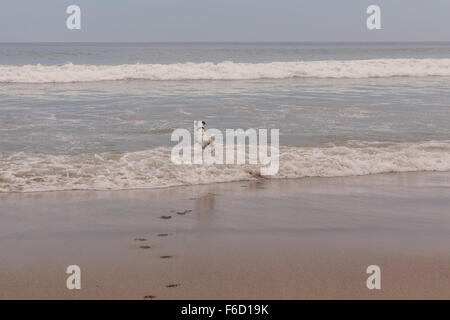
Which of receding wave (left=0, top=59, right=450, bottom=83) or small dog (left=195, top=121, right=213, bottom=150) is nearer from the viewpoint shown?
small dog (left=195, top=121, right=213, bottom=150)

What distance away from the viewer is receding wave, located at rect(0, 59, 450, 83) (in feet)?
87.7

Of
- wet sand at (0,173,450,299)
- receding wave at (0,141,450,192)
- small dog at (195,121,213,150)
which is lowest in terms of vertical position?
wet sand at (0,173,450,299)

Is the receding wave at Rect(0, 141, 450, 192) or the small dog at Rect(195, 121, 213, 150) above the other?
the small dog at Rect(195, 121, 213, 150)

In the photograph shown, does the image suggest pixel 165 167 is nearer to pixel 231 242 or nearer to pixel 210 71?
pixel 231 242

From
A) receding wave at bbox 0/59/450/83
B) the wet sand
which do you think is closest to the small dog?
the wet sand

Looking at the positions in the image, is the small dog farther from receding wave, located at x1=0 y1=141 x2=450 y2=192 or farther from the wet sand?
the wet sand

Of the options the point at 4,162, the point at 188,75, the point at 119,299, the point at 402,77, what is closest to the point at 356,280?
the point at 119,299

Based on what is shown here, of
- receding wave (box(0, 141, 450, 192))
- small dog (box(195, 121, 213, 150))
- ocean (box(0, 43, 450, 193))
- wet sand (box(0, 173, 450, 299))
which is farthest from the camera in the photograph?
small dog (box(195, 121, 213, 150))

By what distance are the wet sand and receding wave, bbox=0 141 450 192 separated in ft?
1.40

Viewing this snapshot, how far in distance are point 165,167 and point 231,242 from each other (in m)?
3.55

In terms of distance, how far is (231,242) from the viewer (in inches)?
228

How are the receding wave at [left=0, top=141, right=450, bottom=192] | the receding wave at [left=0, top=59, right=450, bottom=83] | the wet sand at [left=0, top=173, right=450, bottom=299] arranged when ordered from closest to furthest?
the wet sand at [left=0, top=173, right=450, bottom=299]
the receding wave at [left=0, top=141, right=450, bottom=192]
the receding wave at [left=0, top=59, right=450, bottom=83]
